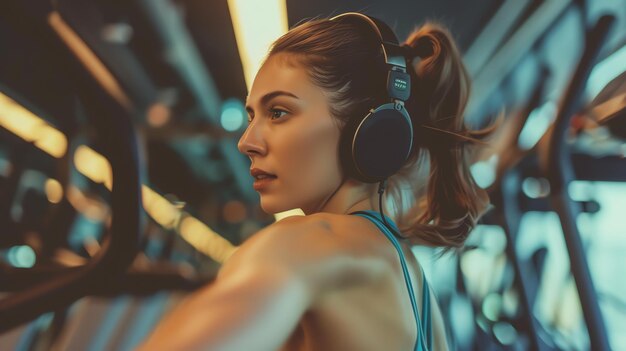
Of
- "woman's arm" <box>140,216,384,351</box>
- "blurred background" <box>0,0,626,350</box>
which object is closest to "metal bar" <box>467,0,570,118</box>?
"blurred background" <box>0,0,626,350</box>

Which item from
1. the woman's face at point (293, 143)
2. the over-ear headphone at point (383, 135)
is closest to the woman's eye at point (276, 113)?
the woman's face at point (293, 143)

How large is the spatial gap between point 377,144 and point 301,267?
0.35 metres

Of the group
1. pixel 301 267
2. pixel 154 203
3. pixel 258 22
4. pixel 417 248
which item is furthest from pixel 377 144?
pixel 258 22

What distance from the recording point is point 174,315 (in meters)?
0.47

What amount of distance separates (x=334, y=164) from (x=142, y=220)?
32 centimetres

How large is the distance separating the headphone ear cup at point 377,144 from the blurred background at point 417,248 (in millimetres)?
273

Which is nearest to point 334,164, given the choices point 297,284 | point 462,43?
point 297,284

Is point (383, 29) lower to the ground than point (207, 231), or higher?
higher

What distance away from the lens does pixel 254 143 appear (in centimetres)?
83

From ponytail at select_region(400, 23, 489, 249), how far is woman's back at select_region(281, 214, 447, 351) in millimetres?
328

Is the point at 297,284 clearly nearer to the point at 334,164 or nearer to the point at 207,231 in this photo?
the point at 334,164

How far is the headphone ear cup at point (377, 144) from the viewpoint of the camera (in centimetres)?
81

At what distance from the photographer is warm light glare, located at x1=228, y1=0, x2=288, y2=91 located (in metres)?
2.00

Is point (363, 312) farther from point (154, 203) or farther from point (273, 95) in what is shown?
point (154, 203)
